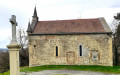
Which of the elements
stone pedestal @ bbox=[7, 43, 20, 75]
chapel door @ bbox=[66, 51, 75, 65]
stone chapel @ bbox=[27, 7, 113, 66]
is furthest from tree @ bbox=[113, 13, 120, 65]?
stone pedestal @ bbox=[7, 43, 20, 75]

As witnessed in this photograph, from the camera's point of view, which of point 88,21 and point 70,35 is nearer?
point 70,35

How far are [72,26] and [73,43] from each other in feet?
10.8

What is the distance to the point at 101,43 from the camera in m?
21.4

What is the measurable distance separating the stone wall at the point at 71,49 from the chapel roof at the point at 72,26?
88 centimetres

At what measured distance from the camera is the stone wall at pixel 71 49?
21.2 meters

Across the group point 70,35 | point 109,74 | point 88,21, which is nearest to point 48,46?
Answer: point 70,35

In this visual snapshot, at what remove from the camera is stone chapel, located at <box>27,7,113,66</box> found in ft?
69.8

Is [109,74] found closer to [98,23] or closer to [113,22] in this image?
[98,23]

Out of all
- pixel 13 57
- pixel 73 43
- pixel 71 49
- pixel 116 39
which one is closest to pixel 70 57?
pixel 71 49

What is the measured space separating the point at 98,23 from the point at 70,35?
5679 mm

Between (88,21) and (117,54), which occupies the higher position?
(88,21)

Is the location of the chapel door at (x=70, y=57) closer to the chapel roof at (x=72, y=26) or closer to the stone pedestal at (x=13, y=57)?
the chapel roof at (x=72, y=26)

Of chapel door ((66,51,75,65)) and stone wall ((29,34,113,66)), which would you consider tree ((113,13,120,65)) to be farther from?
chapel door ((66,51,75,65))

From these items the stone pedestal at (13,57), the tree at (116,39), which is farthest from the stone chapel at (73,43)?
the stone pedestal at (13,57)
